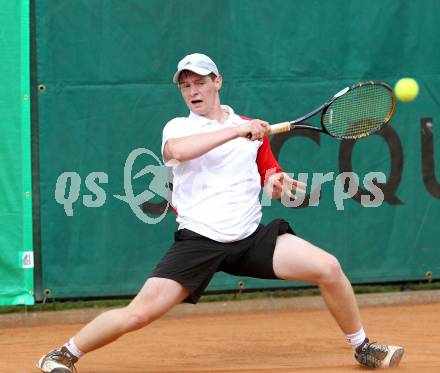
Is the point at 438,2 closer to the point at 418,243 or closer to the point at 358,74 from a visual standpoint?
the point at 358,74

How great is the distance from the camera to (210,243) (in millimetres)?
4621

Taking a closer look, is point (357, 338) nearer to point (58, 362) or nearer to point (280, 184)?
point (280, 184)

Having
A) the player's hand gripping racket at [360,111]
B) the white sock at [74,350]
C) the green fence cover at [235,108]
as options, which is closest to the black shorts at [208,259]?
the white sock at [74,350]

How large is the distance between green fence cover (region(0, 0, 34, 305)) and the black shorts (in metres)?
1.86

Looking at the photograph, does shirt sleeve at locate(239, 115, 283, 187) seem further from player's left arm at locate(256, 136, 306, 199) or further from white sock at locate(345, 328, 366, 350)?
white sock at locate(345, 328, 366, 350)

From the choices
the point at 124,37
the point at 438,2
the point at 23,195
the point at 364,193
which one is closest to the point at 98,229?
the point at 23,195

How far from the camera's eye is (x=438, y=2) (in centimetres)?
678

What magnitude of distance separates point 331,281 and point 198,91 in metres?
1.07

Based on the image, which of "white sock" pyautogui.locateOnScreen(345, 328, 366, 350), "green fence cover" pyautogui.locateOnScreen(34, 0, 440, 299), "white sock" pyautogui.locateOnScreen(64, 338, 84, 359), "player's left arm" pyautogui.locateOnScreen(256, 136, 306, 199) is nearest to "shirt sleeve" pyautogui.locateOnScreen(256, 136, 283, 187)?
"player's left arm" pyautogui.locateOnScreen(256, 136, 306, 199)

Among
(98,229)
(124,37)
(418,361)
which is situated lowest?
A: (418,361)

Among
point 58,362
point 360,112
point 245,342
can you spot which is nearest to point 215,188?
point 360,112

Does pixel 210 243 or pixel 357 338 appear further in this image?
pixel 357 338

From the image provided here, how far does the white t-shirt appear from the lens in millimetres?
4617

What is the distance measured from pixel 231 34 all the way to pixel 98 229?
4.97 feet
